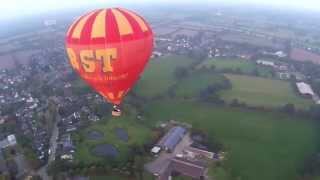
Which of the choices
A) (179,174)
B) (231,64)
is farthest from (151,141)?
(231,64)

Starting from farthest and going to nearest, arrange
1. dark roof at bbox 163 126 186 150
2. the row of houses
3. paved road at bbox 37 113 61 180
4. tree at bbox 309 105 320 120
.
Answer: tree at bbox 309 105 320 120, dark roof at bbox 163 126 186 150, paved road at bbox 37 113 61 180, the row of houses

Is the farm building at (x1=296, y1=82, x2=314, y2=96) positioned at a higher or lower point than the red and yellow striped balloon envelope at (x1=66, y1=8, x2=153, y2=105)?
lower

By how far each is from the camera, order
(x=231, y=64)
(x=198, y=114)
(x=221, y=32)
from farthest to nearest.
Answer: (x=221, y=32) → (x=231, y=64) → (x=198, y=114)

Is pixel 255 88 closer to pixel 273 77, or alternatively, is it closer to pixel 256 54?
pixel 273 77

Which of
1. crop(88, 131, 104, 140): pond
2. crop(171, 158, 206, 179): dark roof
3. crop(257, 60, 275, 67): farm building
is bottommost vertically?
crop(88, 131, 104, 140): pond

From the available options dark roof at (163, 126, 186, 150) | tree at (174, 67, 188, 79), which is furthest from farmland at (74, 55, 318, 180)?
dark roof at (163, 126, 186, 150)

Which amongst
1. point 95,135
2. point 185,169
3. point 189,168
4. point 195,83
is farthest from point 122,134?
point 195,83

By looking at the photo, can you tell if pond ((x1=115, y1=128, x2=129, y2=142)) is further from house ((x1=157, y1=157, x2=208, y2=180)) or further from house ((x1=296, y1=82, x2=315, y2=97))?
house ((x1=296, y1=82, x2=315, y2=97))
